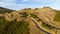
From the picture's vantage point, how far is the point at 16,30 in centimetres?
4888

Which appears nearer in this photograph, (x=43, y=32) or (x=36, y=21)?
(x=43, y=32)

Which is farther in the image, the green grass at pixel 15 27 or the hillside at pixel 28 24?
the green grass at pixel 15 27

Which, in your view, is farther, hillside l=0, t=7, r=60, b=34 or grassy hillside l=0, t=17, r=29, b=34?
grassy hillside l=0, t=17, r=29, b=34

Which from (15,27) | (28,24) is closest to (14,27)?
(15,27)

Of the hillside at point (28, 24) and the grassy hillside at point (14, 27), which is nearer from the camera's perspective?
the hillside at point (28, 24)

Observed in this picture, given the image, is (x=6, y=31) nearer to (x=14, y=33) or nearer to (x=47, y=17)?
(x=14, y=33)

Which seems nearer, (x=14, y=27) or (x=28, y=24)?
(x=28, y=24)

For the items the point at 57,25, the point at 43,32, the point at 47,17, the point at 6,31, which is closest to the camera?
the point at 43,32

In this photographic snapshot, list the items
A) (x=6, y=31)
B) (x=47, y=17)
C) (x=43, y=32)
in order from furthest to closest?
(x=47, y=17)
(x=6, y=31)
(x=43, y=32)

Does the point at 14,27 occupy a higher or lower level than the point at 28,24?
lower

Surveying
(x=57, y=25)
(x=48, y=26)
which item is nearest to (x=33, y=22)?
(x=48, y=26)

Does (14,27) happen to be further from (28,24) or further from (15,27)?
(28,24)

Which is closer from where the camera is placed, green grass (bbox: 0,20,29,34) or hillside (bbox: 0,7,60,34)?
hillside (bbox: 0,7,60,34)

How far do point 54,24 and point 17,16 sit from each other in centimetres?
1146
